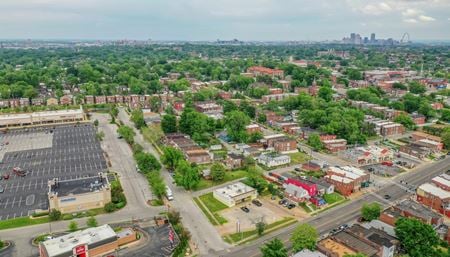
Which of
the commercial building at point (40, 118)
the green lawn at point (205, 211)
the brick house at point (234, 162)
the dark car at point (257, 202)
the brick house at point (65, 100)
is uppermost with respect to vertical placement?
the brick house at point (65, 100)

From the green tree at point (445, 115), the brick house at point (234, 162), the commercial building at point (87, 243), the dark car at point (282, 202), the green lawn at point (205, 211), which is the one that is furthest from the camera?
the green tree at point (445, 115)

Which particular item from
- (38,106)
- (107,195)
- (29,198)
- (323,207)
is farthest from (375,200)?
(38,106)

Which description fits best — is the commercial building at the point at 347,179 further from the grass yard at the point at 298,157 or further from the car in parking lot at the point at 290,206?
the car in parking lot at the point at 290,206

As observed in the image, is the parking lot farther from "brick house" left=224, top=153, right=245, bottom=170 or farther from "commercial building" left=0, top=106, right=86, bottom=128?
"brick house" left=224, top=153, right=245, bottom=170

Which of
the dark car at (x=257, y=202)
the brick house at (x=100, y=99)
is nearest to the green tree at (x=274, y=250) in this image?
the dark car at (x=257, y=202)

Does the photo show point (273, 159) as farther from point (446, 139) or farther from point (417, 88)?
point (417, 88)

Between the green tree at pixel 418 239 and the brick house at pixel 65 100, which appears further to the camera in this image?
the brick house at pixel 65 100

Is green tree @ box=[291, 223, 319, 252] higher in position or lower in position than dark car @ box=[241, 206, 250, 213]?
higher

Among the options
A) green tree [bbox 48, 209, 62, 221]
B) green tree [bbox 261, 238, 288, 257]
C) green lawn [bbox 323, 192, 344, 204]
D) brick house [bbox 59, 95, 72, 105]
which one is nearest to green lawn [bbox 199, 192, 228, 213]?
green tree [bbox 261, 238, 288, 257]
